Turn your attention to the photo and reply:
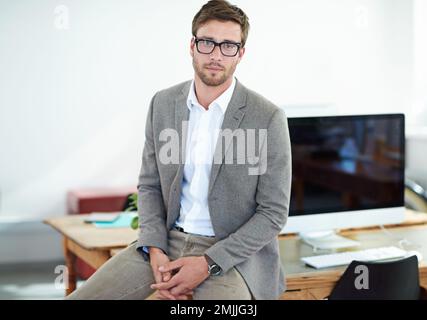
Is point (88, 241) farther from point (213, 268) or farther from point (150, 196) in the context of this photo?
point (213, 268)

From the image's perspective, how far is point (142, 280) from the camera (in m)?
2.37

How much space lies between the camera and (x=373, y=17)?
5.11m

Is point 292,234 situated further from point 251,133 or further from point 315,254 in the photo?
point 251,133

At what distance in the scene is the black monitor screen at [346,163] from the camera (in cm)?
293

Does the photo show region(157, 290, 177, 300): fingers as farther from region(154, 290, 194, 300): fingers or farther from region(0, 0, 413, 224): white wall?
region(0, 0, 413, 224): white wall

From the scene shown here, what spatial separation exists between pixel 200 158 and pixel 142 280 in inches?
16.4

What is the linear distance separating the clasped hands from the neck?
491 millimetres

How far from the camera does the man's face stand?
234cm

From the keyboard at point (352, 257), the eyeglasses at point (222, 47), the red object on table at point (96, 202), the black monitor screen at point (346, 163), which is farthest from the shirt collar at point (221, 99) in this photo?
the red object on table at point (96, 202)

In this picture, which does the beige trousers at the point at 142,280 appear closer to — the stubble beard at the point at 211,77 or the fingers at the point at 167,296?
the fingers at the point at 167,296

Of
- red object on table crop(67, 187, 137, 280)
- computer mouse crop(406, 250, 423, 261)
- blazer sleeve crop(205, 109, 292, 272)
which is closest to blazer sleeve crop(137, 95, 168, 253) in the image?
blazer sleeve crop(205, 109, 292, 272)

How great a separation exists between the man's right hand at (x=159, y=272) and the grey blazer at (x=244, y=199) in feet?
0.08

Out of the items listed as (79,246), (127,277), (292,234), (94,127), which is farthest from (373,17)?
(127,277)
